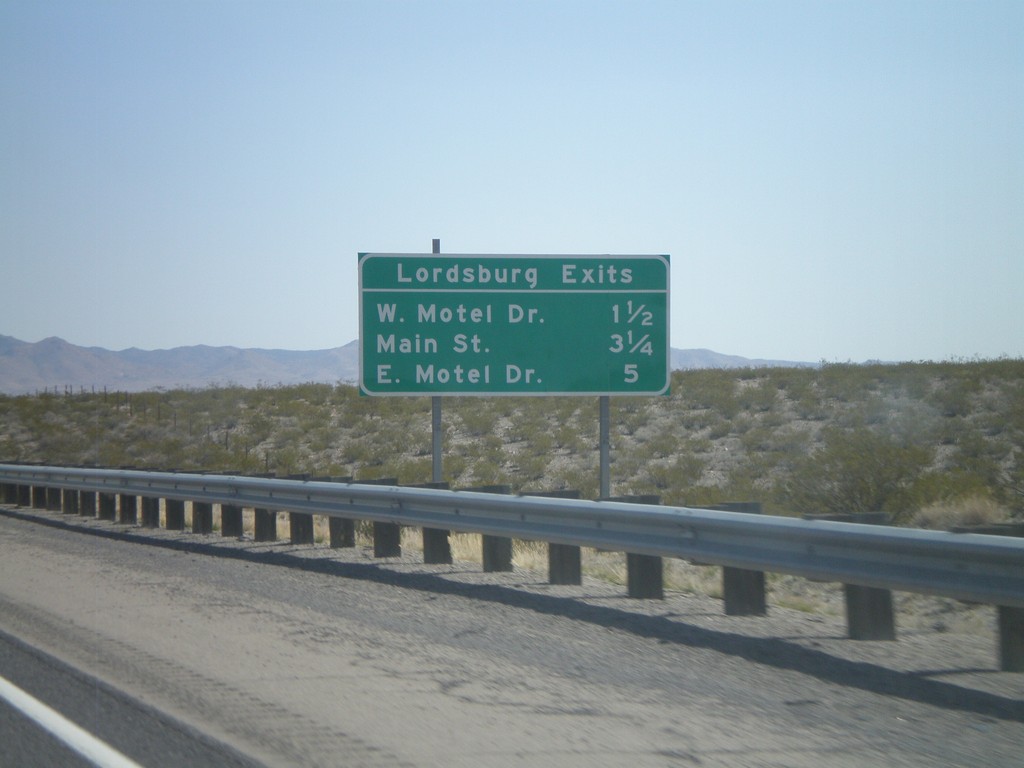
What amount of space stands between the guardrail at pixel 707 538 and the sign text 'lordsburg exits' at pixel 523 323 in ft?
10.9

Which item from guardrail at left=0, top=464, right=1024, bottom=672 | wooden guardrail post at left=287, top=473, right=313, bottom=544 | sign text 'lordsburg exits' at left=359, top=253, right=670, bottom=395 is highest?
sign text 'lordsburg exits' at left=359, top=253, right=670, bottom=395

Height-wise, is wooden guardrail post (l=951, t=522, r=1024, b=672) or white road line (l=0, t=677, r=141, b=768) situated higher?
wooden guardrail post (l=951, t=522, r=1024, b=672)

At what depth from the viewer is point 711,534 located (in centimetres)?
934

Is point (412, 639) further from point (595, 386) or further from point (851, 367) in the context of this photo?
point (851, 367)

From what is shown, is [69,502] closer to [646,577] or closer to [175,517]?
[175,517]

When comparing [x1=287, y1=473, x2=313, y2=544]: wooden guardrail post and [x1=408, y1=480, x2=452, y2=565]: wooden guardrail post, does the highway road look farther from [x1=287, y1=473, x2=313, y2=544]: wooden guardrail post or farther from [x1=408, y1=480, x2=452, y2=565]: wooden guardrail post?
[x1=287, y1=473, x2=313, y2=544]: wooden guardrail post

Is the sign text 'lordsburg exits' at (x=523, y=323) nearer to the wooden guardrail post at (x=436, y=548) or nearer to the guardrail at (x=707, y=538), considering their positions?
A: the guardrail at (x=707, y=538)

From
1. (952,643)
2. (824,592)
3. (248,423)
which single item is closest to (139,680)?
(952,643)

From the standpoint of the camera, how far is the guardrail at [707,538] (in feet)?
23.9

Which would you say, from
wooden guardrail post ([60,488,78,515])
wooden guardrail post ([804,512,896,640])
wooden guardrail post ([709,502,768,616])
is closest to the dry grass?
wooden guardrail post ([709,502,768,616])

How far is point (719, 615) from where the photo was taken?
9625 millimetres

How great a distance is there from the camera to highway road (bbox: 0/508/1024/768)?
5.89m

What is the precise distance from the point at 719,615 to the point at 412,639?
105 inches

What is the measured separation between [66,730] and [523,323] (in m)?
11.6
